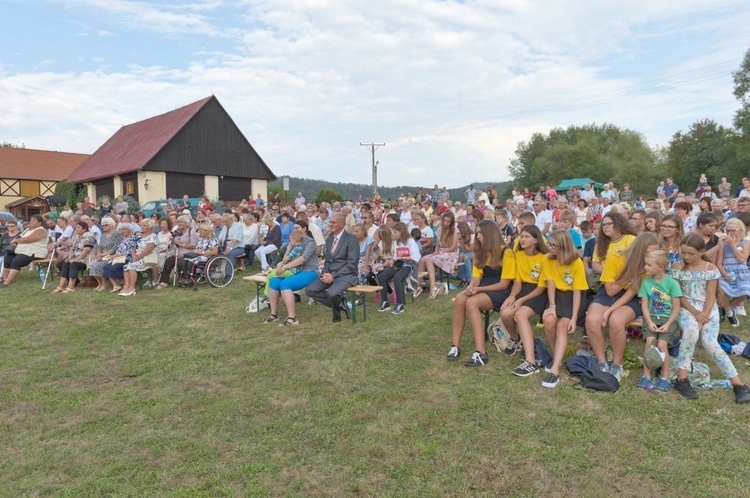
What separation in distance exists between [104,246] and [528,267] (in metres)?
8.14

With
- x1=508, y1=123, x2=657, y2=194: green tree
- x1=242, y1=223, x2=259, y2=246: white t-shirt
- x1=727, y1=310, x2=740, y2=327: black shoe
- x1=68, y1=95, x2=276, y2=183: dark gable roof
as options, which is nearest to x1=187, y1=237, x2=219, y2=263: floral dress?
x1=242, y1=223, x2=259, y2=246: white t-shirt

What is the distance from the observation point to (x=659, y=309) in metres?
4.23

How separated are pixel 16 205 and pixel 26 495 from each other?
152ft

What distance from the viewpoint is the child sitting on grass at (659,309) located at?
4.16 meters

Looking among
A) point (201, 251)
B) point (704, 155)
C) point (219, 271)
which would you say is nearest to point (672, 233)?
point (219, 271)

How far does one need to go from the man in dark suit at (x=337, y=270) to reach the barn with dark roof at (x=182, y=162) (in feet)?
88.9

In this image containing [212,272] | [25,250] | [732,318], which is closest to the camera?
[732,318]

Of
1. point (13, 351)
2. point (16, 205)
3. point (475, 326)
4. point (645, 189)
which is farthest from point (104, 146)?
point (645, 189)

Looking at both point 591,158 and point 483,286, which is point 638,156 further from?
point 483,286

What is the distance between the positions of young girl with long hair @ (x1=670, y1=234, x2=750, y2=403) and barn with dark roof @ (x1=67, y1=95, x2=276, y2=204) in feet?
102

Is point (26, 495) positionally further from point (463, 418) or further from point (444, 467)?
point (463, 418)

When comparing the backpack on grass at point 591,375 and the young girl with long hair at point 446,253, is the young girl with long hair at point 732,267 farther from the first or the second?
the young girl with long hair at point 446,253

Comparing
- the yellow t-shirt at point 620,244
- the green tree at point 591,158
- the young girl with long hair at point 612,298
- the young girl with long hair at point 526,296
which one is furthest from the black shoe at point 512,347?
the green tree at point 591,158

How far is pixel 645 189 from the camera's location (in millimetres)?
62438
